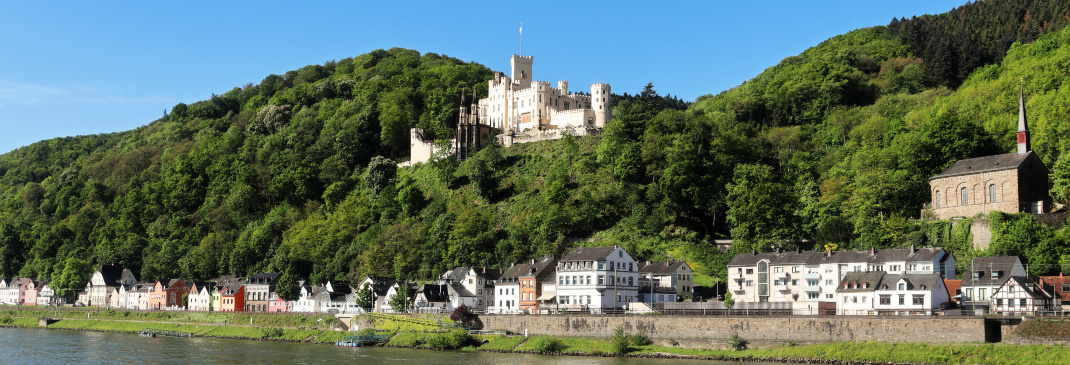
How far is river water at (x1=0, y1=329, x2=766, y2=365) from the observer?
55.1 metres

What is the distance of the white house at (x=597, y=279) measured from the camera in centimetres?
6819

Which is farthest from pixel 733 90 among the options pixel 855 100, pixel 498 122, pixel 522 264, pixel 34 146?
pixel 34 146

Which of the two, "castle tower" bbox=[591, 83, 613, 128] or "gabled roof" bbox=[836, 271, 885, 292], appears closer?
"gabled roof" bbox=[836, 271, 885, 292]

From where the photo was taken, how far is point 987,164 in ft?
227

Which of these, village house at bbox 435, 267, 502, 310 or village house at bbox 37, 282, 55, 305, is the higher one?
village house at bbox 435, 267, 502, 310

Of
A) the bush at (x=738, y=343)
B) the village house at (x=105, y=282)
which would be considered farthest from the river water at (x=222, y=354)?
the village house at (x=105, y=282)

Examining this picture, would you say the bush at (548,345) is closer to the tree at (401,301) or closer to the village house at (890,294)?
the village house at (890,294)

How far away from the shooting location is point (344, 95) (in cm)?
14862

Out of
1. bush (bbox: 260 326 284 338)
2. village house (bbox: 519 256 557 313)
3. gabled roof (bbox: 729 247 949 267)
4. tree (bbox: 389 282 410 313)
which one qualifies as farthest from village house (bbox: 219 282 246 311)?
gabled roof (bbox: 729 247 949 267)

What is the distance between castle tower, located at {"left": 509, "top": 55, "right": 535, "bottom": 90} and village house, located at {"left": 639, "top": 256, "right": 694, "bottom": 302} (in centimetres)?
5421

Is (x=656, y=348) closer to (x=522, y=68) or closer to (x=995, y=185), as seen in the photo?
(x=995, y=185)

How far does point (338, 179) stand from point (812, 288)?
69949 mm

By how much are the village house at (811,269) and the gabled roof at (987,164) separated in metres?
10.0

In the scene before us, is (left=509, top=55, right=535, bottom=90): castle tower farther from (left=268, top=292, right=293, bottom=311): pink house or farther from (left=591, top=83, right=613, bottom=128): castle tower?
(left=268, top=292, right=293, bottom=311): pink house
